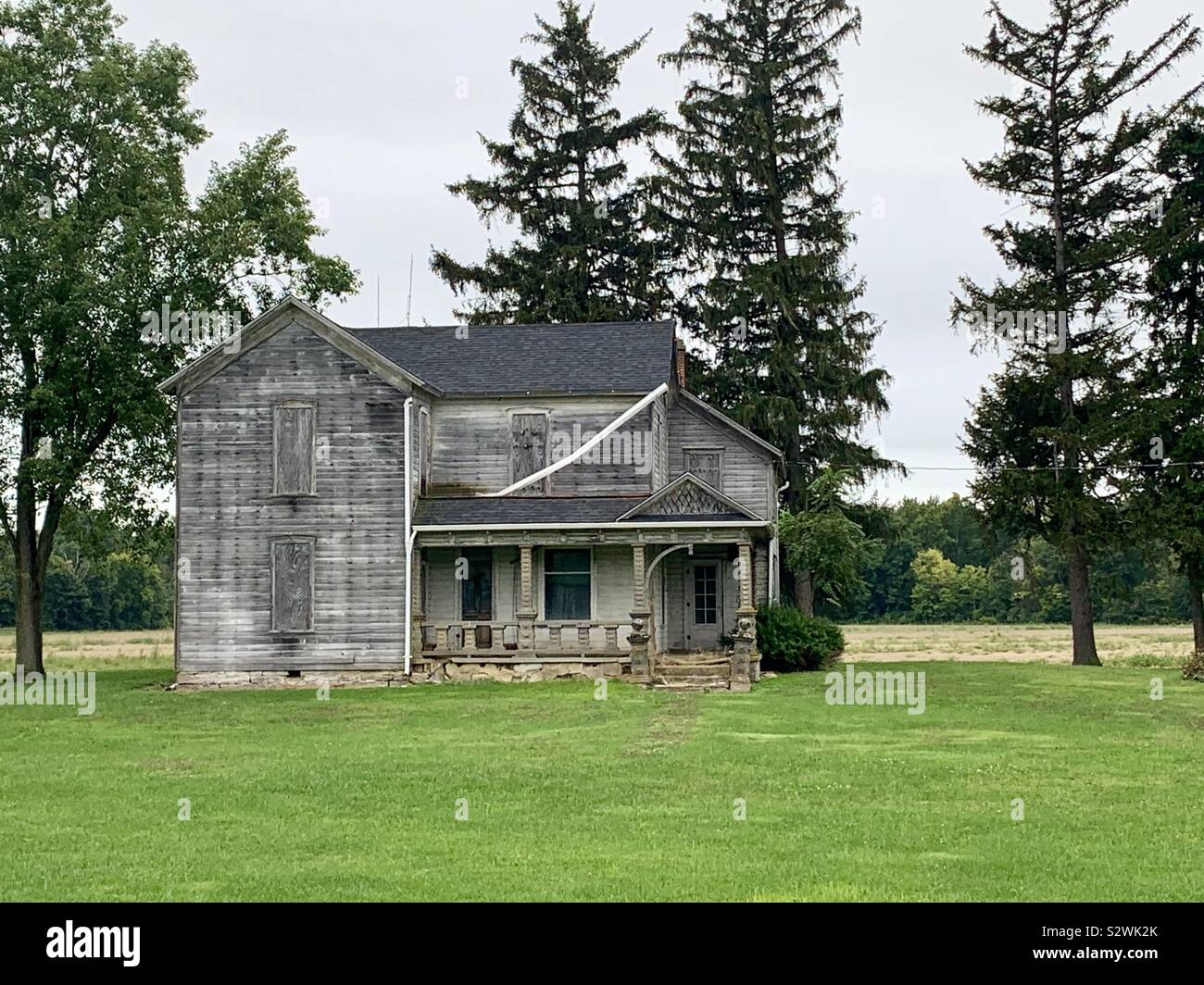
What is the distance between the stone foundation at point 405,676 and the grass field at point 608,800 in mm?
4318

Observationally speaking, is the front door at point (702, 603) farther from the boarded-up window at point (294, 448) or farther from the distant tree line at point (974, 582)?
the distant tree line at point (974, 582)

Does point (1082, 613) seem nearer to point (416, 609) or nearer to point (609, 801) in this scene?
point (416, 609)

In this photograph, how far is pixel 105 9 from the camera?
129 ft

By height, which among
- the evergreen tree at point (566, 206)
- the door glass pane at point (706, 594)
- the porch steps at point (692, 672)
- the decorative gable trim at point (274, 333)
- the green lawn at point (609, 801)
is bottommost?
the green lawn at point (609, 801)

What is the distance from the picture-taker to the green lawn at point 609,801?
11.4m

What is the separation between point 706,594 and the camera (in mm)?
36969

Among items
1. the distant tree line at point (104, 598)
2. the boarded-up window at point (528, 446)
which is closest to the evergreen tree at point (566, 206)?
the boarded-up window at point (528, 446)

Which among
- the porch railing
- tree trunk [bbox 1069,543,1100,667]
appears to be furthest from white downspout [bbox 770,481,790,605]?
tree trunk [bbox 1069,543,1100,667]

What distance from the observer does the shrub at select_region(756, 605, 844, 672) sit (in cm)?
3559

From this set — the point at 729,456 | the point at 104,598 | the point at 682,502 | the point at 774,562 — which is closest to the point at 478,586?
the point at 682,502

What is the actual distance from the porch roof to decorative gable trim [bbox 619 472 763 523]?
9 cm
